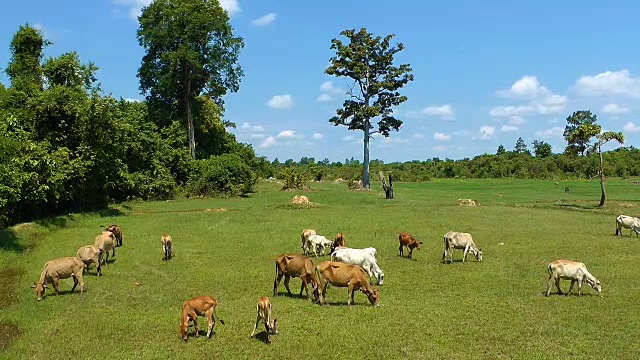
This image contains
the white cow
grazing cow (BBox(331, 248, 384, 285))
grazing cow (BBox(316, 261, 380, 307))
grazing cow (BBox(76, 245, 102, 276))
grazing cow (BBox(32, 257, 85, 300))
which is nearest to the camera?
grazing cow (BBox(316, 261, 380, 307))

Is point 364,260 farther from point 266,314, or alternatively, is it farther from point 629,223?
point 629,223

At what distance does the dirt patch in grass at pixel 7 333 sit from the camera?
14132mm

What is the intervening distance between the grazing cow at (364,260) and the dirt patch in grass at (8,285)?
11629mm

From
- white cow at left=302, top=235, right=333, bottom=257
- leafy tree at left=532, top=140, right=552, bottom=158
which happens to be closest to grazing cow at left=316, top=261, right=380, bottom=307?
white cow at left=302, top=235, right=333, bottom=257

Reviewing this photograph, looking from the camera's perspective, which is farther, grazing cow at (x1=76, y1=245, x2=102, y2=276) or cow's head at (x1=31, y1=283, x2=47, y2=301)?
grazing cow at (x1=76, y1=245, x2=102, y2=276)

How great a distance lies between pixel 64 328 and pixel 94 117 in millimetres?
28400

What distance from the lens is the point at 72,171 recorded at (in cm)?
3706

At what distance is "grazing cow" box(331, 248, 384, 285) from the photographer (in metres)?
20.1

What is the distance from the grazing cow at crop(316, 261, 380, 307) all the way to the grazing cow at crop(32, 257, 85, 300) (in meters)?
8.58

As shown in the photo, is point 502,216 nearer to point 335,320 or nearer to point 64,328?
point 335,320

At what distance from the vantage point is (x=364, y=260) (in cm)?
2025

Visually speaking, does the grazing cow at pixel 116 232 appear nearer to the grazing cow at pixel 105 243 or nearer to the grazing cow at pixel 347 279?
the grazing cow at pixel 105 243

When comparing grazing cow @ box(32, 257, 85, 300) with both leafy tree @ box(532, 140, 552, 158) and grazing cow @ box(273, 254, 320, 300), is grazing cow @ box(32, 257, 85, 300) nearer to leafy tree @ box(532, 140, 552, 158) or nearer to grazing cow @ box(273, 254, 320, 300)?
grazing cow @ box(273, 254, 320, 300)

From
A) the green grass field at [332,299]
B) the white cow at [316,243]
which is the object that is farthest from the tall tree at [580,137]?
the white cow at [316,243]
